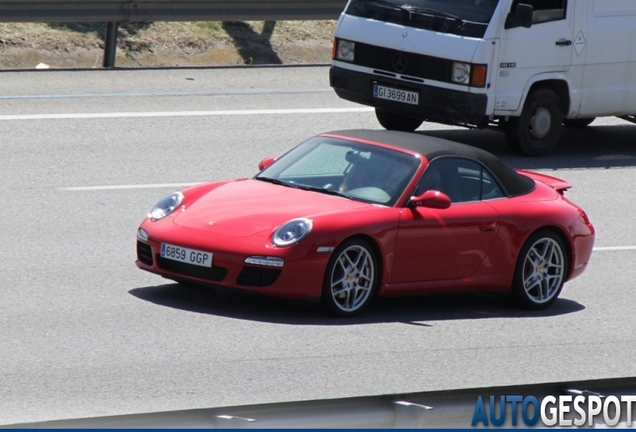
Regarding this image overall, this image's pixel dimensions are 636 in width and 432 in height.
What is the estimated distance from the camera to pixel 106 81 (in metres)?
17.7

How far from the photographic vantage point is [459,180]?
955 centimetres

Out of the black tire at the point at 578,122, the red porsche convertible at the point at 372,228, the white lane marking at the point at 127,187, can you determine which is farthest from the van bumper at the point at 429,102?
the red porsche convertible at the point at 372,228

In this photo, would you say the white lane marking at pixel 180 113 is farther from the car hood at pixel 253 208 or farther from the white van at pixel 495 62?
the car hood at pixel 253 208

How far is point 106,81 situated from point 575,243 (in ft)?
31.0

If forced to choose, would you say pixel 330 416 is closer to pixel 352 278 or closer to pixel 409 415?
pixel 409 415

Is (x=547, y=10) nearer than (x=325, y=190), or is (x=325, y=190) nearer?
(x=325, y=190)

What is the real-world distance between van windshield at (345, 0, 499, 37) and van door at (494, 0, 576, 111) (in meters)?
0.27

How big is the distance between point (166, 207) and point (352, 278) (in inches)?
58.7

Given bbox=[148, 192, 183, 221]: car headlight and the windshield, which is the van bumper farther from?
bbox=[148, 192, 183, 221]: car headlight

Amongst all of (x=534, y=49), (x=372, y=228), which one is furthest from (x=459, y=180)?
(x=534, y=49)

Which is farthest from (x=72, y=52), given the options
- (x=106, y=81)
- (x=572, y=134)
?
(x=572, y=134)

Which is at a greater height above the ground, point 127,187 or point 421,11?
point 421,11

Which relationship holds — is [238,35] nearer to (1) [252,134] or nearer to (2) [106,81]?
(2) [106,81]

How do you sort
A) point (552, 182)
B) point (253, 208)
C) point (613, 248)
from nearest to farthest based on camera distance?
point (253, 208)
point (552, 182)
point (613, 248)
